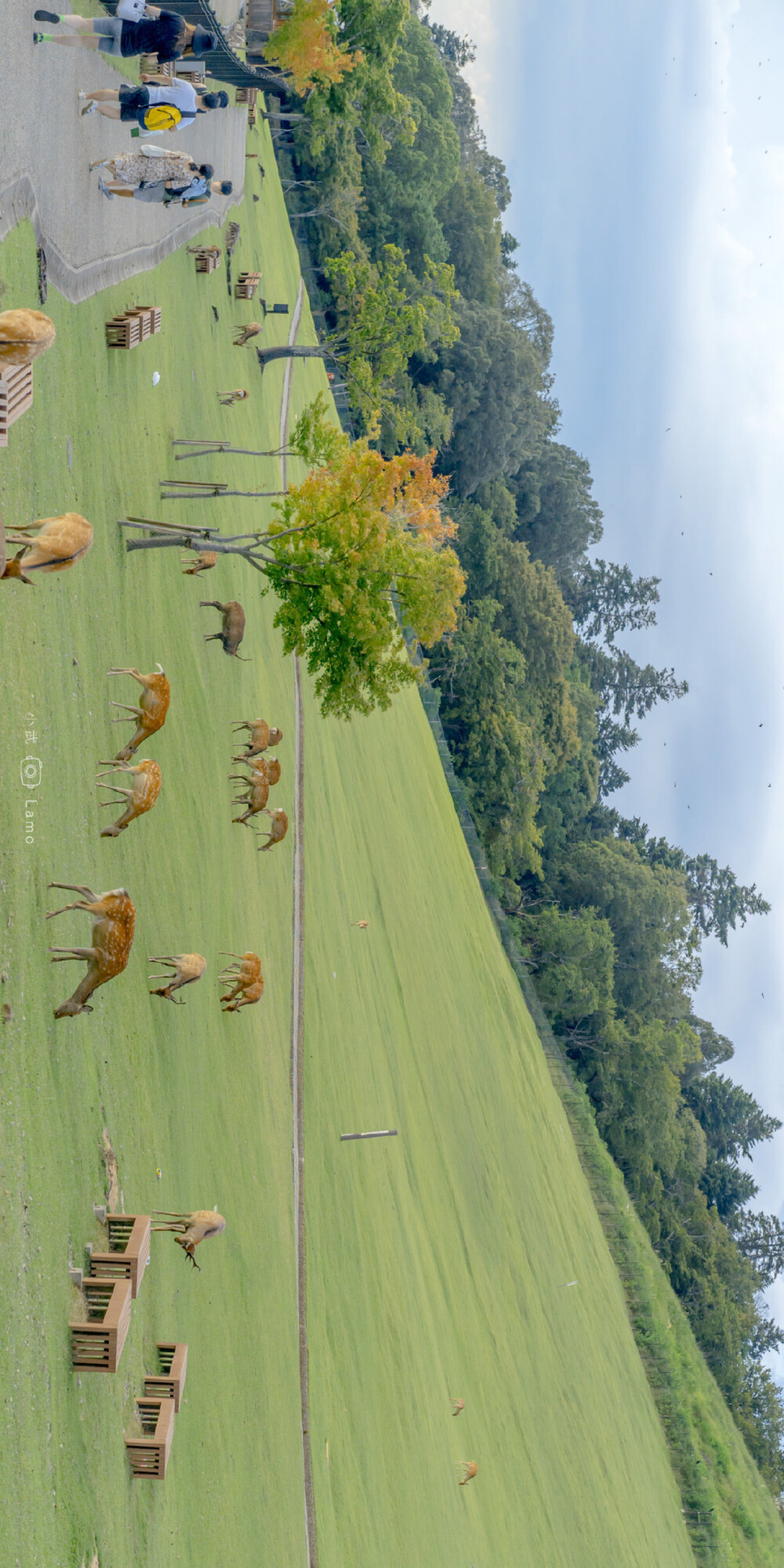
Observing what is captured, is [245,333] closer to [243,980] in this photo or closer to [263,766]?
[263,766]

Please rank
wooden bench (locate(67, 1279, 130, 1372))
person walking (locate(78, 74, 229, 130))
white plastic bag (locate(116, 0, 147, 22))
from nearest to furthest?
wooden bench (locate(67, 1279, 130, 1372)) < white plastic bag (locate(116, 0, 147, 22)) < person walking (locate(78, 74, 229, 130))

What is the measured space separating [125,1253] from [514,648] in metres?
54.6

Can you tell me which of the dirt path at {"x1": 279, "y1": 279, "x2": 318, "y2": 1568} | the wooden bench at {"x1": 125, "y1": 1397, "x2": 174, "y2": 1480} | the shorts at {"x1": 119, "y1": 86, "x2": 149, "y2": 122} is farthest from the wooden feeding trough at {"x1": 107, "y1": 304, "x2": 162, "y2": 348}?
the wooden bench at {"x1": 125, "y1": 1397, "x2": 174, "y2": 1480}

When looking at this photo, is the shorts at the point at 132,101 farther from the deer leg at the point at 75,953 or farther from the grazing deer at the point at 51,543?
the deer leg at the point at 75,953

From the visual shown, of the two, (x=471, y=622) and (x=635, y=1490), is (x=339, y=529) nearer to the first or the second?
(x=635, y=1490)

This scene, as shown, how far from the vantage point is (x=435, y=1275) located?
1245 inches

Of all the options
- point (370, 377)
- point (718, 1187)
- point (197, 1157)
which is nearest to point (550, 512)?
point (370, 377)

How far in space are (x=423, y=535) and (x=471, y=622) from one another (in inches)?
1631

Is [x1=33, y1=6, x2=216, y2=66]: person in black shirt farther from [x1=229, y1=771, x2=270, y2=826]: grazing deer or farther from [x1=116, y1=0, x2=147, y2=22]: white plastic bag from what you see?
[x1=229, y1=771, x2=270, y2=826]: grazing deer

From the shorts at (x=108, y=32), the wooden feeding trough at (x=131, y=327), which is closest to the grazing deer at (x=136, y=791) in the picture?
the wooden feeding trough at (x=131, y=327)

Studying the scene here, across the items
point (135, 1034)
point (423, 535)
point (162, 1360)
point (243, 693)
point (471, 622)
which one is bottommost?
point (162, 1360)

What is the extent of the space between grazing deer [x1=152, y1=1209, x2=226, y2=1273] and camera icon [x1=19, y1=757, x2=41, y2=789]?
6.72 metres

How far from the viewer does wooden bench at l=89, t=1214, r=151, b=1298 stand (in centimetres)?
1370

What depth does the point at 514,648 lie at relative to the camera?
65688 millimetres
